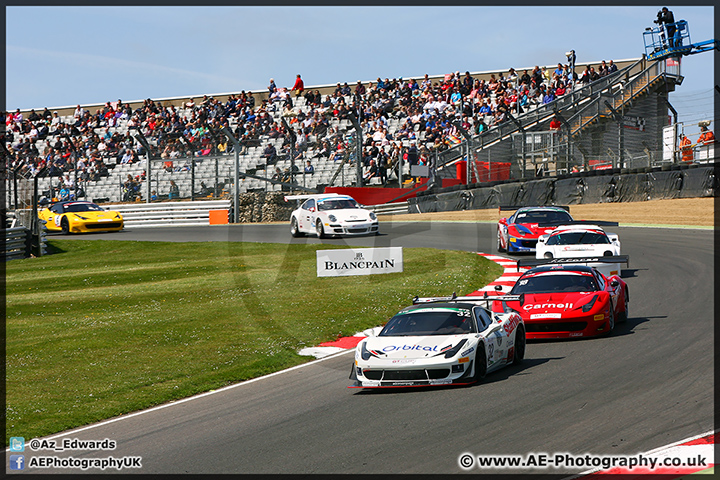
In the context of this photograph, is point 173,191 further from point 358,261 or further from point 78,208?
point 358,261

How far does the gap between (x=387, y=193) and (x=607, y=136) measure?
9999 mm

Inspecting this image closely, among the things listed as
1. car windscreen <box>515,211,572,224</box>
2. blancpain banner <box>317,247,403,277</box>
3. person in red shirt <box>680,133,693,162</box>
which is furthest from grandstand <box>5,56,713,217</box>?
blancpain banner <box>317,247,403,277</box>

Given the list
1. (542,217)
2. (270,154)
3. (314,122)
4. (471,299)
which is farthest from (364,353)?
(314,122)

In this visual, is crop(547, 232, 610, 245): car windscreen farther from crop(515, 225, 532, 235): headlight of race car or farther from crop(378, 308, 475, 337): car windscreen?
crop(378, 308, 475, 337): car windscreen

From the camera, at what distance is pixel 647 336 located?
1143 centimetres

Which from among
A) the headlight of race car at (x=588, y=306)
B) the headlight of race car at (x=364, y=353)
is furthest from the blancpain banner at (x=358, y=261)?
the headlight of race car at (x=364, y=353)

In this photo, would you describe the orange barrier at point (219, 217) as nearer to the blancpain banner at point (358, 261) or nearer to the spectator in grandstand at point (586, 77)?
the spectator in grandstand at point (586, 77)

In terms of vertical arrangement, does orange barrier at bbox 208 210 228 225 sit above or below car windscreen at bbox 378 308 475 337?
above

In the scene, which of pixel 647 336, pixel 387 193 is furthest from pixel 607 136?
pixel 647 336

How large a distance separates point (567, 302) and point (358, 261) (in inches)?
175

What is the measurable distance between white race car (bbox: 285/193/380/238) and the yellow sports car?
9.75m

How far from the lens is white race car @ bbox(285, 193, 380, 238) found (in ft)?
79.6

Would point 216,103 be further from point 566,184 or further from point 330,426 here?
point 330,426

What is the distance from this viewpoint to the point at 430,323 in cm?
1003
